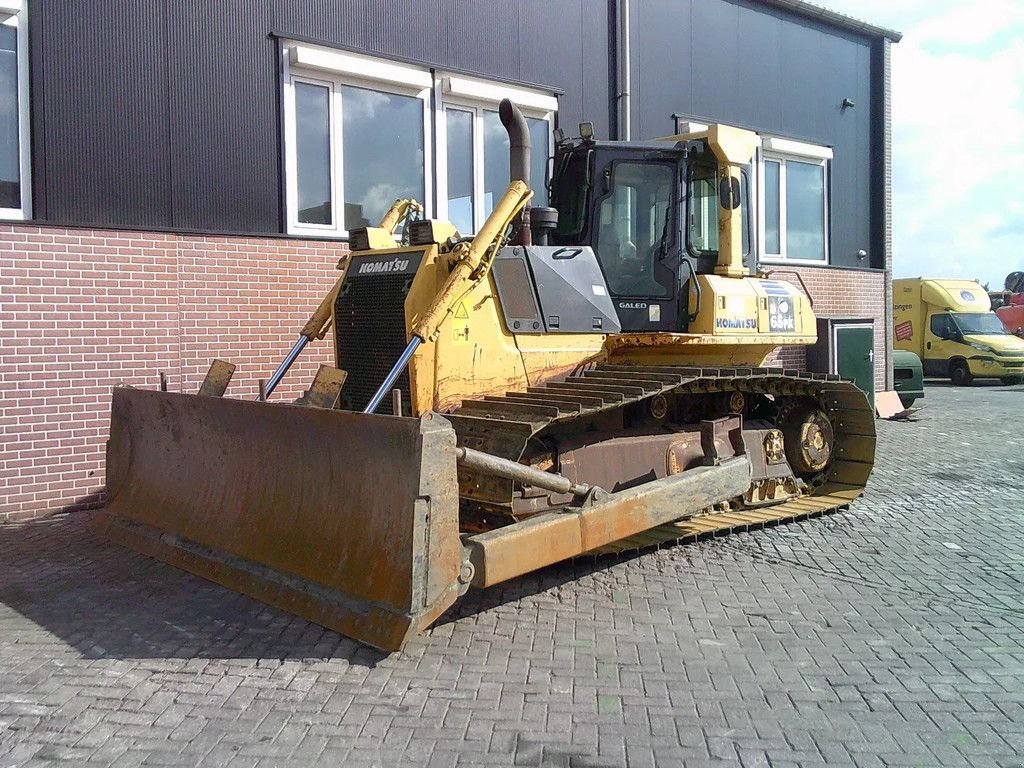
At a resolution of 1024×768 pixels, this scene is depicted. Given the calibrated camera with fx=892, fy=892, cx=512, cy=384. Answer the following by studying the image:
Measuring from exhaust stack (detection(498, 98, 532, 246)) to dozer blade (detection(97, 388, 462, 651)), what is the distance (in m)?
2.21

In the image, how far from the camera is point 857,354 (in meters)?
13.9

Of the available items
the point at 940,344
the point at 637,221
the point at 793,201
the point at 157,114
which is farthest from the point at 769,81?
the point at 940,344

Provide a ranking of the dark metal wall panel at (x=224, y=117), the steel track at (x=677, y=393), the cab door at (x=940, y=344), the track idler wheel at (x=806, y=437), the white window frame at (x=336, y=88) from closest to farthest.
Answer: the steel track at (x=677, y=393)
the track idler wheel at (x=806, y=437)
the dark metal wall panel at (x=224, y=117)
the white window frame at (x=336, y=88)
the cab door at (x=940, y=344)

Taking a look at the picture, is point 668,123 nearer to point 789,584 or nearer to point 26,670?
point 789,584

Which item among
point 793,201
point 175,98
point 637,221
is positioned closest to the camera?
point 637,221

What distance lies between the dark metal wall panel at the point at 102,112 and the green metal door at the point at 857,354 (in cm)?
991

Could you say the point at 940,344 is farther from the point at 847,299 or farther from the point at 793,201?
the point at 793,201

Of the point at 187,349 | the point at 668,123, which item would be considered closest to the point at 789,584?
the point at 187,349

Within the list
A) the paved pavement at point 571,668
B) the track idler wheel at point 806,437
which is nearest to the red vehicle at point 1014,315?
the track idler wheel at point 806,437

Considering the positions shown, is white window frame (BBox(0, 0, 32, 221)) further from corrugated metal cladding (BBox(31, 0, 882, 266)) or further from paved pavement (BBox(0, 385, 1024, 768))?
paved pavement (BBox(0, 385, 1024, 768))

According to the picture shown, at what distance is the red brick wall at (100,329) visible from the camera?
749cm

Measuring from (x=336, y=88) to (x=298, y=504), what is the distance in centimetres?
593

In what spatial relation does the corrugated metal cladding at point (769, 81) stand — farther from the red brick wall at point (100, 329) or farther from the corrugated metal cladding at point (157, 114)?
the red brick wall at point (100, 329)

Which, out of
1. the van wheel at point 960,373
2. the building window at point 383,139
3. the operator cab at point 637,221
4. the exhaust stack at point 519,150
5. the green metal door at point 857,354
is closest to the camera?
the exhaust stack at point 519,150
